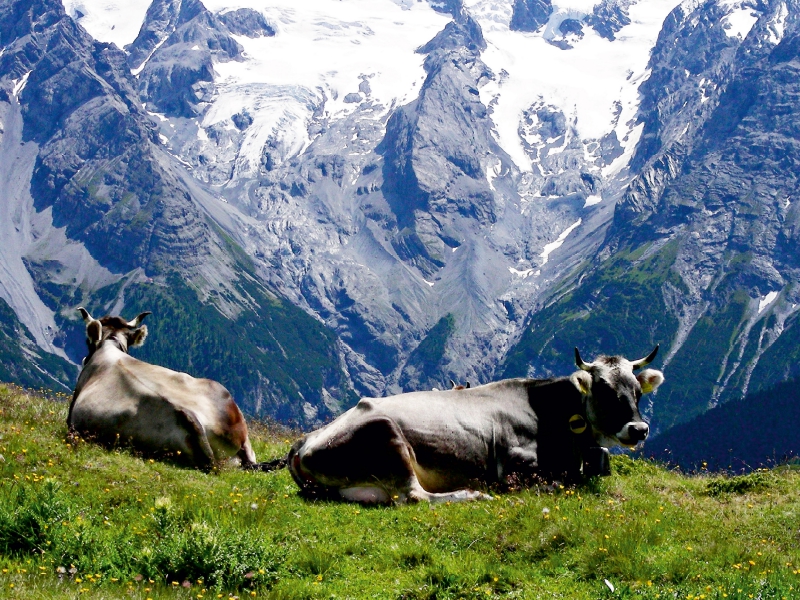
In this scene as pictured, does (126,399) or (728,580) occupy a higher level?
(728,580)

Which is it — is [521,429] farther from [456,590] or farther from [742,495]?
[456,590]

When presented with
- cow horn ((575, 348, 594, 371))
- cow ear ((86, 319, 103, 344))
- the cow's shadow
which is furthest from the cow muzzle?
cow ear ((86, 319, 103, 344))

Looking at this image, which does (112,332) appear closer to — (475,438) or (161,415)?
(161,415)

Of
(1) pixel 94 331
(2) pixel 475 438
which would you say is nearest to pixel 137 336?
(1) pixel 94 331

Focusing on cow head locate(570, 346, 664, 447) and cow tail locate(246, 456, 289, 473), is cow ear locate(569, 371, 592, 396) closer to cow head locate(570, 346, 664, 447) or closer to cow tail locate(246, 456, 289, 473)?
cow head locate(570, 346, 664, 447)

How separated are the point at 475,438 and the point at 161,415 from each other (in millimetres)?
6361

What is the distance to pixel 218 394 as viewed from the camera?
67.1 feet

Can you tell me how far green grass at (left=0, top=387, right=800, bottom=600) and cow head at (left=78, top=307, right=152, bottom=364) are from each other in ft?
22.5

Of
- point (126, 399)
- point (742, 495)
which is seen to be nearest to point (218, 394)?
point (126, 399)

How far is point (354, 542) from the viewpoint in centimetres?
1380

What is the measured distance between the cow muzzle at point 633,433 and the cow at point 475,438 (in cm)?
Result: 2

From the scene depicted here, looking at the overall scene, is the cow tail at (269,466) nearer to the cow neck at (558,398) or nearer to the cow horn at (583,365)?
the cow neck at (558,398)

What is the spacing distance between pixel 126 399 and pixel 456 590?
1032 centimetres

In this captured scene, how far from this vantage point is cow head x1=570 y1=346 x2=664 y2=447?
17297 mm
